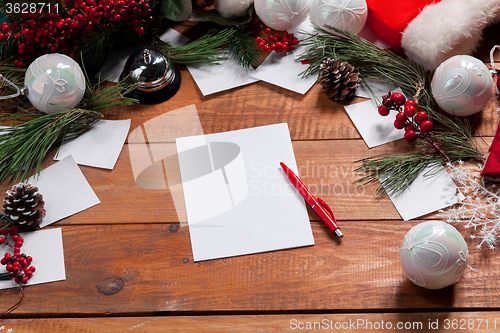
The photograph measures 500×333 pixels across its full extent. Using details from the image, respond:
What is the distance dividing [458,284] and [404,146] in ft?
0.82

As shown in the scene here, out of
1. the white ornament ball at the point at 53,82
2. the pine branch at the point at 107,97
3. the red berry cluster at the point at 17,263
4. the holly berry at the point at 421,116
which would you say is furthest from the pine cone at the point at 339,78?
the red berry cluster at the point at 17,263

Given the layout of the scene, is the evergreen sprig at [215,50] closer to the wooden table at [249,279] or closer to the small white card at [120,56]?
the small white card at [120,56]

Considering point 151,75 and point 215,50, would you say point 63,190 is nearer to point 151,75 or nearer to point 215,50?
point 151,75

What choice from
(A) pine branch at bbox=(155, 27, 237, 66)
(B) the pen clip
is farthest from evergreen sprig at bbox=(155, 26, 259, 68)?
(B) the pen clip

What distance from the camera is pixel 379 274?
0.57 m

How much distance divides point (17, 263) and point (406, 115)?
69cm

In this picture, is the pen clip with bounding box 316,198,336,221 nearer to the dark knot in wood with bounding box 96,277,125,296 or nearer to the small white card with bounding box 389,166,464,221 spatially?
the small white card with bounding box 389,166,464,221

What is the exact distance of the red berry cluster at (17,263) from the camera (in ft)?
1.90

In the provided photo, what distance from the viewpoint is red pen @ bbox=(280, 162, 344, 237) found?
60cm

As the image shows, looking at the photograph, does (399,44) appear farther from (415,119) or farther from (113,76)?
(113,76)

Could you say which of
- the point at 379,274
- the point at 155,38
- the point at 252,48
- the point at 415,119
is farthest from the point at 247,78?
the point at 379,274

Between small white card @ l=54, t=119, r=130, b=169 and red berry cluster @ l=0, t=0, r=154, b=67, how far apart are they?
0.18 meters

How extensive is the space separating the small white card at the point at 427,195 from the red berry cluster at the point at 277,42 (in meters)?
0.38

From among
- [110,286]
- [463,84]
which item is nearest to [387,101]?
[463,84]
